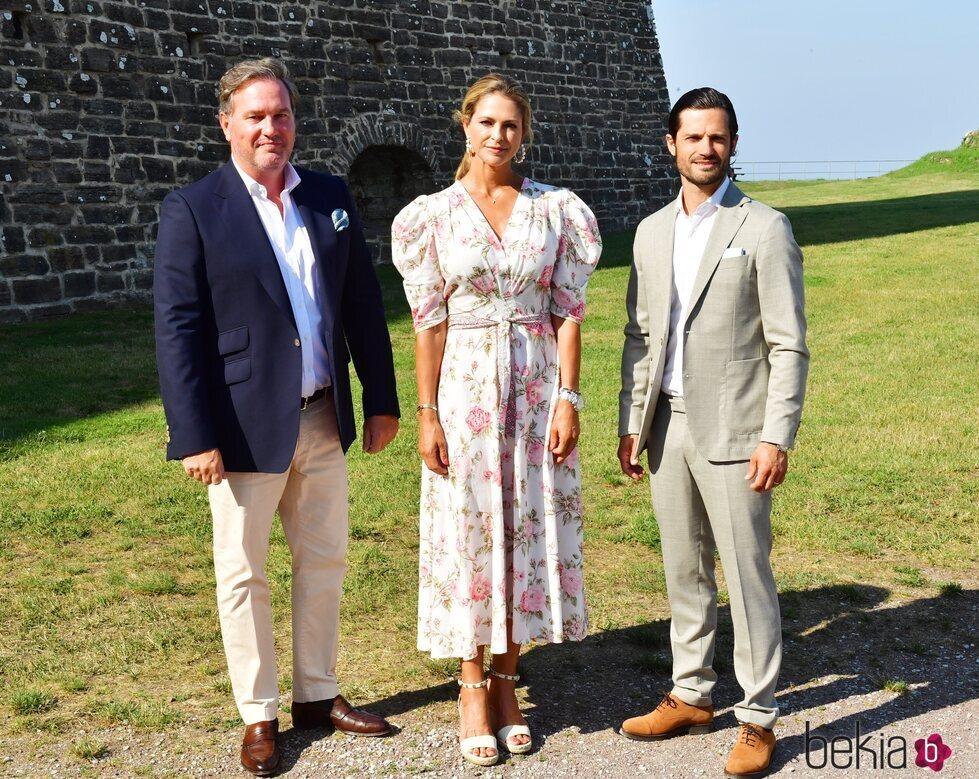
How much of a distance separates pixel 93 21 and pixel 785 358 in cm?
1101

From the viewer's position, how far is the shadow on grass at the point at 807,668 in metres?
3.94

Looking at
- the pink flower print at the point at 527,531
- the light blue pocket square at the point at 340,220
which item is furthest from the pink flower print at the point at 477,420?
the light blue pocket square at the point at 340,220

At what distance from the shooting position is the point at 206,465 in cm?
345

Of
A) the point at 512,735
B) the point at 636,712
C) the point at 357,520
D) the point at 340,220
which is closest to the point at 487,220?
the point at 340,220

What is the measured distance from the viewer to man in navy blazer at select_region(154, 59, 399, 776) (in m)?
3.45

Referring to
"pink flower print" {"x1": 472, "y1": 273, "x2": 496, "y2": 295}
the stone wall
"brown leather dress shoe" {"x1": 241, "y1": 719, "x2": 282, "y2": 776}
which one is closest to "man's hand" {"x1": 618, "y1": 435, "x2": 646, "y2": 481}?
"pink flower print" {"x1": 472, "y1": 273, "x2": 496, "y2": 295}

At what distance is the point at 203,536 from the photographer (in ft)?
19.6

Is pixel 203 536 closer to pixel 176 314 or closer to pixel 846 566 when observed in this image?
pixel 176 314

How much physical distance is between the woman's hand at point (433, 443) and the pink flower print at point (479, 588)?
13.9 inches

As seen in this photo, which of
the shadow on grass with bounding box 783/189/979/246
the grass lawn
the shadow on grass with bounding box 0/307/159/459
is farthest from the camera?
the shadow on grass with bounding box 783/189/979/246

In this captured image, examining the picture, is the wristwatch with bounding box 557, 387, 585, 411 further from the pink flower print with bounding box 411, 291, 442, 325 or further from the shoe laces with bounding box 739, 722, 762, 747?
the shoe laces with bounding box 739, 722, 762, 747

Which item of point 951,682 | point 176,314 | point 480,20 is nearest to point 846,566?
point 951,682

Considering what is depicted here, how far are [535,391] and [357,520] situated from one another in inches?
107

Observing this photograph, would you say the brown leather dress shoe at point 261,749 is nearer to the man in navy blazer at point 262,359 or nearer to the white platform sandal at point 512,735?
the man in navy blazer at point 262,359
